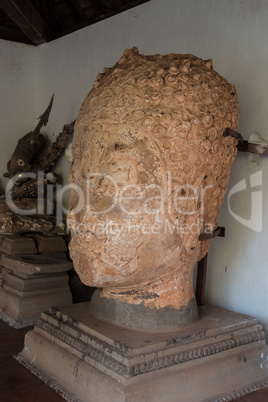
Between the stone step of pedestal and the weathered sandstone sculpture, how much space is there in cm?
151

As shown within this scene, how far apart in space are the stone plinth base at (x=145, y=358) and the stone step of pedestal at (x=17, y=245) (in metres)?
1.17

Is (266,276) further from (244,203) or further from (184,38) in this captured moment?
(184,38)

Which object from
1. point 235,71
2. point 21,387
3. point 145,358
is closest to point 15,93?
point 235,71

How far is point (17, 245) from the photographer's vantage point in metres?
3.63

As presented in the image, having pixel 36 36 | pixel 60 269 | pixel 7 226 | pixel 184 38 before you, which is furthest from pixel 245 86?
pixel 36 36

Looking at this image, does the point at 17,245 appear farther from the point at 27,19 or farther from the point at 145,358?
the point at 27,19

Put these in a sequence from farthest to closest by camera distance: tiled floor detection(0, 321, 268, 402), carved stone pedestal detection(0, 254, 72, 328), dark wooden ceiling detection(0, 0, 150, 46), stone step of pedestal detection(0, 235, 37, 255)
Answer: dark wooden ceiling detection(0, 0, 150, 46)
stone step of pedestal detection(0, 235, 37, 255)
carved stone pedestal detection(0, 254, 72, 328)
tiled floor detection(0, 321, 268, 402)

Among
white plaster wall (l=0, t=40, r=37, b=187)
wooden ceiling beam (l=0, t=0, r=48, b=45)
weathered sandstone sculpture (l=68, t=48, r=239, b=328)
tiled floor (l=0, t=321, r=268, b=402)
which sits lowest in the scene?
tiled floor (l=0, t=321, r=268, b=402)

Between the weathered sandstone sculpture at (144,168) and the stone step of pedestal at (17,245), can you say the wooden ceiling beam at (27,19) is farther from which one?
the weathered sandstone sculpture at (144,168)

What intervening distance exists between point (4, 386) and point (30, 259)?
52.6 inches

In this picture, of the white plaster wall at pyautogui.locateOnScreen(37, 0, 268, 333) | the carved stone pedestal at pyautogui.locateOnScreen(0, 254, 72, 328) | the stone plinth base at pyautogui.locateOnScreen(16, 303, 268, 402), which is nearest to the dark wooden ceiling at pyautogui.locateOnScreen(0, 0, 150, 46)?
the white plaster wall at pyautogui.locateOnScreen(37, 0, 268, 333)

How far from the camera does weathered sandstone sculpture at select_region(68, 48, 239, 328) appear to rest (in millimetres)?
2100

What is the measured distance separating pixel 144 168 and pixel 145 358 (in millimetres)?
858

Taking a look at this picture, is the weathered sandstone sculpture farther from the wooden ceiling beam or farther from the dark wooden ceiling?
the wooden ceiling beam
